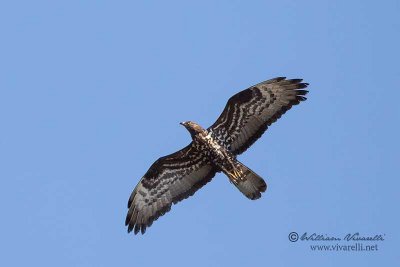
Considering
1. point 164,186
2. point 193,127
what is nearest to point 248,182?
point 193,127

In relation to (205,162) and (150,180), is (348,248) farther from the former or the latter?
(150,180)

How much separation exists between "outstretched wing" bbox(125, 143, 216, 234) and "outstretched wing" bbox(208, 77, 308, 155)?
→ 1.09 m

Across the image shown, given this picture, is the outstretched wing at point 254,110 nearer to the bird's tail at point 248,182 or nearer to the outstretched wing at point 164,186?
the bird's tail at point 248,182

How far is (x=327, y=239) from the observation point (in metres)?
15.0

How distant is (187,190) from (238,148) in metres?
1.87

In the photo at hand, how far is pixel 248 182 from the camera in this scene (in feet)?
50.5

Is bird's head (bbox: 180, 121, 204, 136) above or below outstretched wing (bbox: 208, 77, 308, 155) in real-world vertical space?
below

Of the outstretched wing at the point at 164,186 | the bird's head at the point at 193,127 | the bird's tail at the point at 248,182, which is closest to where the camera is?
the bird's tail at the point at 248,182

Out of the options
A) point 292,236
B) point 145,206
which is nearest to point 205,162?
point 145,206

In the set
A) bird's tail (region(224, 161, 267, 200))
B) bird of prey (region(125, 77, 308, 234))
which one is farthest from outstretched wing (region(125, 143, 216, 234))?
bird's tail (region(224, 161, 267, 200))

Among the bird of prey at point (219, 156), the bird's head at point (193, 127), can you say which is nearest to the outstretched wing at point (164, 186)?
the bird of prey at point (219, 156)

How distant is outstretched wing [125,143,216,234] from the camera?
16516 millimetres

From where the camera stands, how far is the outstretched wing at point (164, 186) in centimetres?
1652

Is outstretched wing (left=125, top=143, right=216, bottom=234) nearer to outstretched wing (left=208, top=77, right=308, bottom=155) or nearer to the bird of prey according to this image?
the bird of prey
